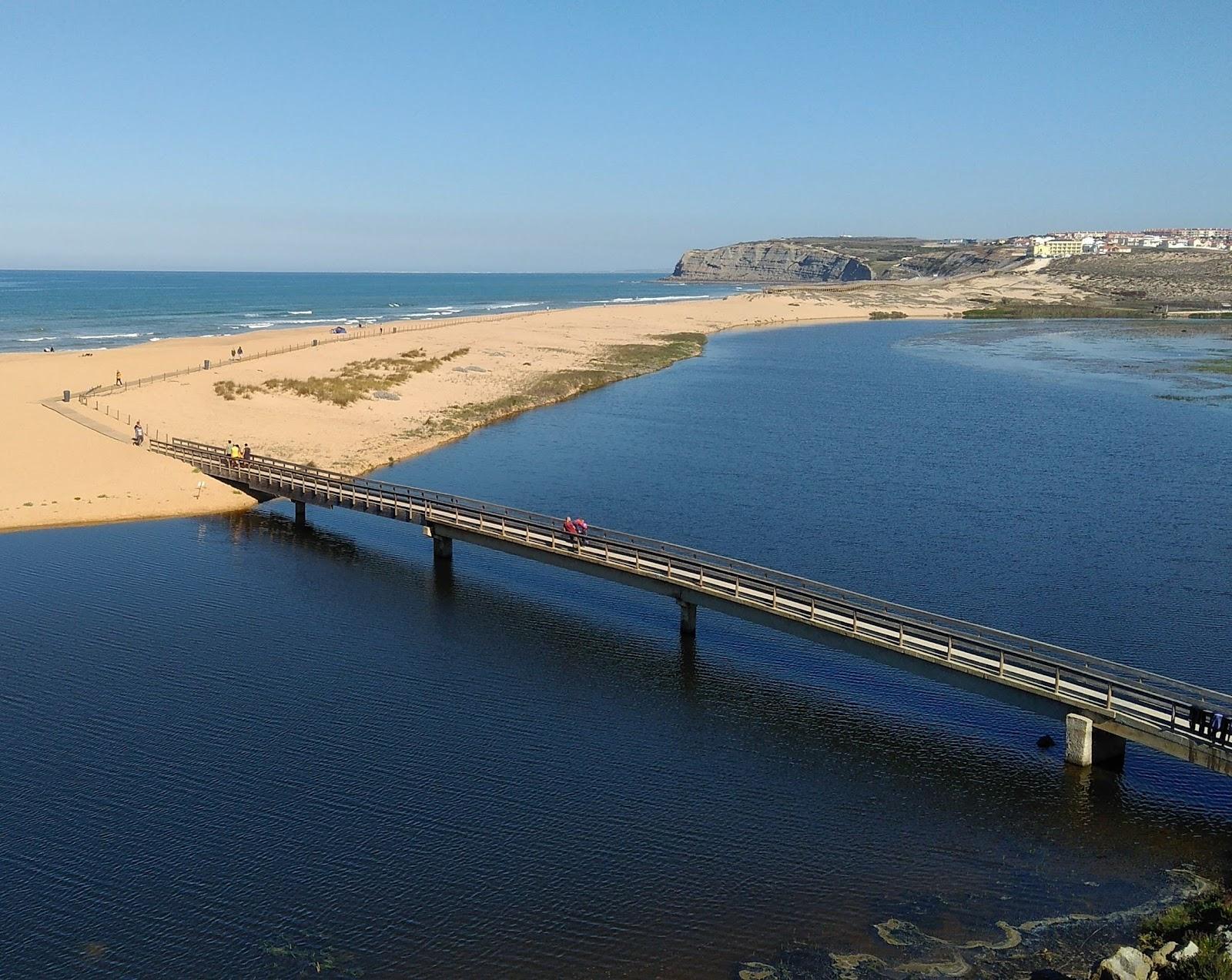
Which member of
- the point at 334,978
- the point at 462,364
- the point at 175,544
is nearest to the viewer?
the point at 334,978

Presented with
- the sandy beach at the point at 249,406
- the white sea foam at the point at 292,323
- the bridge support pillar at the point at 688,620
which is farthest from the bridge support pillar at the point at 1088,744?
the white sea foam at the point at 292,323

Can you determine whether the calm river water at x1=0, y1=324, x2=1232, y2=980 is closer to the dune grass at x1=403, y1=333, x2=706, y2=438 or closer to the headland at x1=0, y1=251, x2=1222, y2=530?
the headland at x1=0, y1=251, x2=1222, y2=530

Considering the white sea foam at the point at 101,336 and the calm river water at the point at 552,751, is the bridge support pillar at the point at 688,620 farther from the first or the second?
the white sea foam at the point at 101,336

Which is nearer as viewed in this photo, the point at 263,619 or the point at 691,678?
the point at 691,678

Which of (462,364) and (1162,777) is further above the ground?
(462,364)

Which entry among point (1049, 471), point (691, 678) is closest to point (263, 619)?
point (691, 678)

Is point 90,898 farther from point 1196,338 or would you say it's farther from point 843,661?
point 1196,338

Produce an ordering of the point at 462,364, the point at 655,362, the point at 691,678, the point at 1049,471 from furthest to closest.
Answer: the point at 655,362 → the point at 462,364 → the point at 1049,471 → the point at 691,678

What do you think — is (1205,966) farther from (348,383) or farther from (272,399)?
(348,383)
